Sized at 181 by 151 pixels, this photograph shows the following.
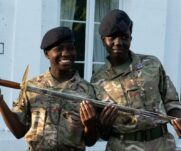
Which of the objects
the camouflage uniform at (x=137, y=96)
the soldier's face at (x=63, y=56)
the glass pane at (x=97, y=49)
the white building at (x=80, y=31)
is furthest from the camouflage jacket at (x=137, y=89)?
the glass pane at (x=97, y=49)

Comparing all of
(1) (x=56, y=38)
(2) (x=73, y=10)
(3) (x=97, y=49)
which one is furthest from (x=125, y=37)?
(3) (x=97, y=49)

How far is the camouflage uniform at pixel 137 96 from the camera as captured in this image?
11.7 feet

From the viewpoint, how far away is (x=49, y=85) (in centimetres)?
346

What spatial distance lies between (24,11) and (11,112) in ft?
9.32

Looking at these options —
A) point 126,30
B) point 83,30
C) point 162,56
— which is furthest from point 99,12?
point 126,30

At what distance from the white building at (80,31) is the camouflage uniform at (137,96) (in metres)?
2.46

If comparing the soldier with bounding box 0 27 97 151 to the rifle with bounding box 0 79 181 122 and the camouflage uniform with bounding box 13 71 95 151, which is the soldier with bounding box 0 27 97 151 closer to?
the camouflage uniform with bounding box 13 71 95 151

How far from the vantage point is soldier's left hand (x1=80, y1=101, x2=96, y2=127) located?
326 centimetres

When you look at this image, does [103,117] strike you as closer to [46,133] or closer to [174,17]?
[46,133]

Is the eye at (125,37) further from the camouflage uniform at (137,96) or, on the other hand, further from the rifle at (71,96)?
the rifle at (71,96)

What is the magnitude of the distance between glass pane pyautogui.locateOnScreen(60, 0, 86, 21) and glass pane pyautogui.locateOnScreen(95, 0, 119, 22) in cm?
21

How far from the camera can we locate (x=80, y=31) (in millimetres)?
6848

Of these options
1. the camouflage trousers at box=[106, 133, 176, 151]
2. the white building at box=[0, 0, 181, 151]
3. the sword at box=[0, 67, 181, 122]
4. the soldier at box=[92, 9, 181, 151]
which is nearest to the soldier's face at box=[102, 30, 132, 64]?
the soldier at box=[92, 9, 181, 151]

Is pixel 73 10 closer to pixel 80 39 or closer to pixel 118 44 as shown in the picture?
pixel 80 39
